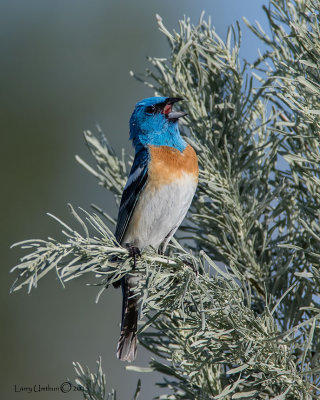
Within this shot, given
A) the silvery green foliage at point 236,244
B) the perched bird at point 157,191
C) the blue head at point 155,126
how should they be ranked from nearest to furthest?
the silvery green foliage at point 236,244, the perched bird at point 157,191, the blue head at point 155,126

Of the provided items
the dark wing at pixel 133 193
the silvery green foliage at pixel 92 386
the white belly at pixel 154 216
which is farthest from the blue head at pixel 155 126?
the silvery green foliage at pixel 92 386

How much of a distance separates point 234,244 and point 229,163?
270mm

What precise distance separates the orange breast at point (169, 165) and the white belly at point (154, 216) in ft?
0.12

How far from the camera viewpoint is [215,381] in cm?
165

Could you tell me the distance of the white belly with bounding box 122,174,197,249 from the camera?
2.71m

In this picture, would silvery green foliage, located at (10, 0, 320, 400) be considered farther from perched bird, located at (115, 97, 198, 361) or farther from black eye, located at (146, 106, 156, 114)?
black eye, located at (146, 106, 156, 114)

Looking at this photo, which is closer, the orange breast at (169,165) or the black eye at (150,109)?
the orange breast at (169,165)

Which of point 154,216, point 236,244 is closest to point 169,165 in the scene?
point 154,216

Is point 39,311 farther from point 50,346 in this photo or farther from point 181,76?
point 181,76

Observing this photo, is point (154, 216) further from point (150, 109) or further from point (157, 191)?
point (150, 109)

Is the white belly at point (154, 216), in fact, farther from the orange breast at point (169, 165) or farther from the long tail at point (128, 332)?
the long tail at point (128, 332)

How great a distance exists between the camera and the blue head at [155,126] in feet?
9.99

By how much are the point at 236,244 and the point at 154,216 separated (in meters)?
1.00

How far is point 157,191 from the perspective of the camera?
111 inches
